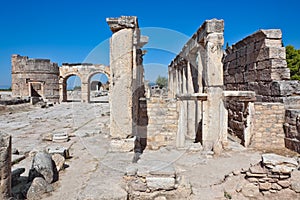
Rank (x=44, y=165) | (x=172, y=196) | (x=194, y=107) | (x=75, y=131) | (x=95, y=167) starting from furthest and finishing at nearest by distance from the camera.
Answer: (x=194, y=107) < (x=75, y=131) < (x=95, y=167) < (x=44, y=165) < (x=172, y=196)

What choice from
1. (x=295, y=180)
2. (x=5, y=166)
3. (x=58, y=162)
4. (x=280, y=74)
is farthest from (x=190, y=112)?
(x=5, y=166)

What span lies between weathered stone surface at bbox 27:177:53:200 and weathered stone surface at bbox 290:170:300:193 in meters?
4.18

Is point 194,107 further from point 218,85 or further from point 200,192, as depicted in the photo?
point 200,192

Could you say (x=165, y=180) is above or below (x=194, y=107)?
below

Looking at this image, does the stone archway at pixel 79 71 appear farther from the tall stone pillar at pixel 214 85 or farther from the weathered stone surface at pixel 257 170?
the weathered stone surface at pixel 257 170

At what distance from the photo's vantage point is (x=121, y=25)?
5.87 meters

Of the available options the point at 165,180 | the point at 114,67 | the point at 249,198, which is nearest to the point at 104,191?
the point at 165,180

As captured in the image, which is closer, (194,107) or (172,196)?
(172,196)

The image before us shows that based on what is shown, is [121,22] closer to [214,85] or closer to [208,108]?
[214,85]

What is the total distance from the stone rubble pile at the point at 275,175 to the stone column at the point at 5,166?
3989 mm

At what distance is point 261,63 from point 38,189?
9.80m

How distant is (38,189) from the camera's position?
12.8 feet

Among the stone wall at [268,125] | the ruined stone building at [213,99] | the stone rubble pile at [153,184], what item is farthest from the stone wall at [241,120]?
the stone rubble pile at [153,184]

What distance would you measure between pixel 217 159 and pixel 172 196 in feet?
10.9
